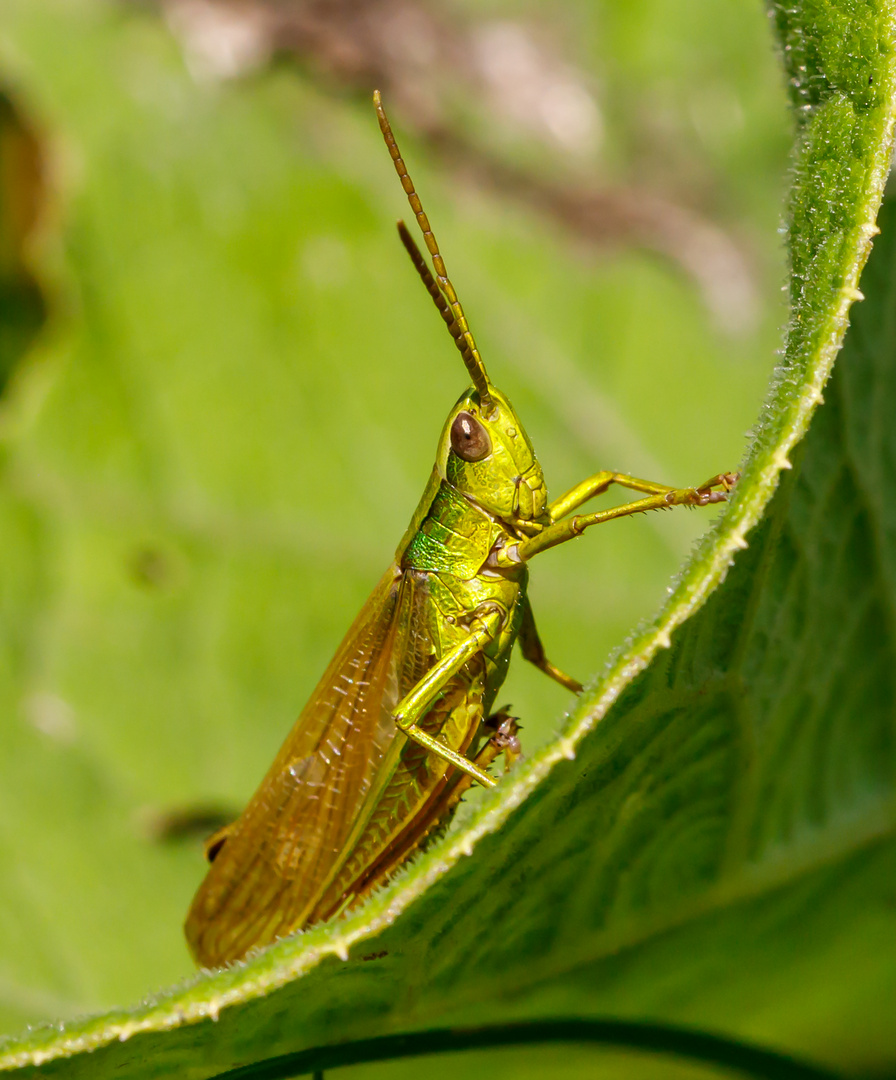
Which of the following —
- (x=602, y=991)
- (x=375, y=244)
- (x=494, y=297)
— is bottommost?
(x=602, y=991)

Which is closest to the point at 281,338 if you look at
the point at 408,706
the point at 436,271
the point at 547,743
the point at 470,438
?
the point at 470,438

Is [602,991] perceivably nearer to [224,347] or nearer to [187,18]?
[224,347]

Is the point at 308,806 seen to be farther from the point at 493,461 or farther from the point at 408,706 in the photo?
the point at 493,461

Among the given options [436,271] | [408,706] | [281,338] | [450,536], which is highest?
[281,338]

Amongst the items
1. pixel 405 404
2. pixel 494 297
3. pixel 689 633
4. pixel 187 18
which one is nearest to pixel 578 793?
pixel 689 633

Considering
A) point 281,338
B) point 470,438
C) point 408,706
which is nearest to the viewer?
point 408,706

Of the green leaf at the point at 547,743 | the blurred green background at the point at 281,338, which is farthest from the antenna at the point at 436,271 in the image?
the blurred green background at the point at 281,338

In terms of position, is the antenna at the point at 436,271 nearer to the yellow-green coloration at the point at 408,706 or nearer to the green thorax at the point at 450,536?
the yellow-green coloration at the point at 408,706
